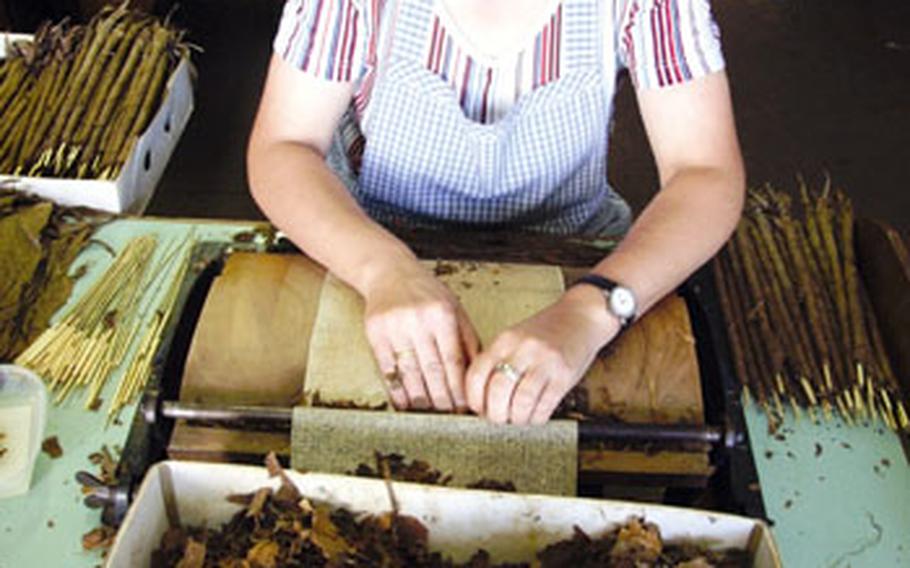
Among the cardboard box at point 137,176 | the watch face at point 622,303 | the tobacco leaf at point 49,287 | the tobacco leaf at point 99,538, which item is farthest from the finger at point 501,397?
the cardboard box at point 137,176

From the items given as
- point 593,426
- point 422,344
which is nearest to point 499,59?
point 422,344

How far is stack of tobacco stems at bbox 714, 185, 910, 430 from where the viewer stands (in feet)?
5.27

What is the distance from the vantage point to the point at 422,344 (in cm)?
128

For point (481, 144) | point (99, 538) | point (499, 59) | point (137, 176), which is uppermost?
point (499, 59)

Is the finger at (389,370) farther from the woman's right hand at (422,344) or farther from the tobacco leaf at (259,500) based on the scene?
the tobacco leaf at (259,500)

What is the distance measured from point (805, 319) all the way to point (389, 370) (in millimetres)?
998

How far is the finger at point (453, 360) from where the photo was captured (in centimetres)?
126

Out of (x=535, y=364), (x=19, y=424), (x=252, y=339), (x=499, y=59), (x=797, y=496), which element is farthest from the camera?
(x=499, y=59)

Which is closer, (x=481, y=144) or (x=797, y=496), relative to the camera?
(x=797, y=496)

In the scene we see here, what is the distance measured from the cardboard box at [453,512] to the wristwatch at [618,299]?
34 cm

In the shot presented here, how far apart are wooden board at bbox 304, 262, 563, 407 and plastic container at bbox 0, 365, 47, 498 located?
581 millimetres

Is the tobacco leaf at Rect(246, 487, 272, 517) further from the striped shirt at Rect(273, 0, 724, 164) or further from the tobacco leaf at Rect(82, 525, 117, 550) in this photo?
the striped shirt at Rect(273, 0, 724, 164)

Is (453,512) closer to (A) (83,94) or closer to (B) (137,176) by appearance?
(B) (137,176)

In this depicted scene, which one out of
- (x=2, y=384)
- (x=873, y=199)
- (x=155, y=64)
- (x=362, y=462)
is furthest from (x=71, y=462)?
(x=873, y=199)
